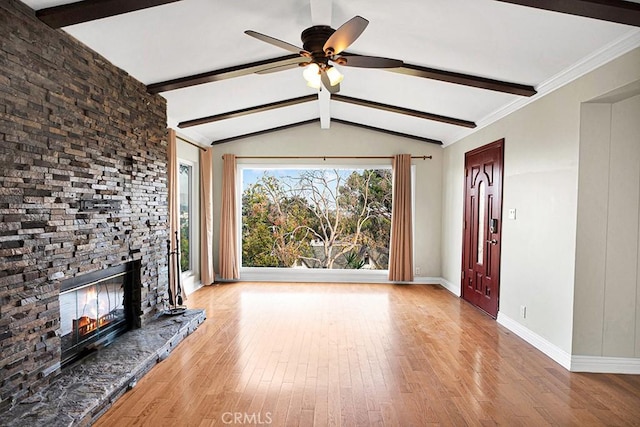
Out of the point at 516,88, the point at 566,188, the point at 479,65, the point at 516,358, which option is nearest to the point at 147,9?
the point at 479,65

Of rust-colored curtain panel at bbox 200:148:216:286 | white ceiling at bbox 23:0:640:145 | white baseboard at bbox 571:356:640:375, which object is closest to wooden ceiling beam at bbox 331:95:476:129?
white ceiling at bbox 23:0:640:145

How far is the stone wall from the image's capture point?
2.30m

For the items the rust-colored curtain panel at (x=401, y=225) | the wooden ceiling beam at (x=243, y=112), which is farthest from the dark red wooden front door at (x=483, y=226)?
the wooden ceiling beam at (x=243, y=112)

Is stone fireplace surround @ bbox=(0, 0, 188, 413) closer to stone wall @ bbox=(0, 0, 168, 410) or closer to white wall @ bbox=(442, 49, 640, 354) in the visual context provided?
stone wall @ bbox=(0, 0, 168, 410)

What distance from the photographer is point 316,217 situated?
746cm

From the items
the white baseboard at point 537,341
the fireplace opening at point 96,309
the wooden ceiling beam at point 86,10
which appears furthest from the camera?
the white baseboard at point 537,341

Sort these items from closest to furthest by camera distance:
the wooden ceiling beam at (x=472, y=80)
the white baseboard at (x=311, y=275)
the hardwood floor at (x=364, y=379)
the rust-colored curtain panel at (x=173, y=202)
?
the hardwood floor at (x=364, y=379), the wooden ceiling beam at (x=472, y=80), the rust-colored curtain panel at (x=173, y=202), the white baseboard at (x=311, y=275)

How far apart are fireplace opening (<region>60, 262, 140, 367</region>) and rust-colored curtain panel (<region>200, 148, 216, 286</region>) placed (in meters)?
2.50

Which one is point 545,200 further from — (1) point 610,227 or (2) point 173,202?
(2) point 173,202

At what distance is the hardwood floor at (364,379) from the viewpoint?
2539 mm

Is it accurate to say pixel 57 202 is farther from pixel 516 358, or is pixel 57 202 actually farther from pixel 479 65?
pixel 516 358

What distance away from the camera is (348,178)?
290 inches

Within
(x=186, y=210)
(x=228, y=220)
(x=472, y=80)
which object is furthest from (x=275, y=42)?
(x=228, y=220)
